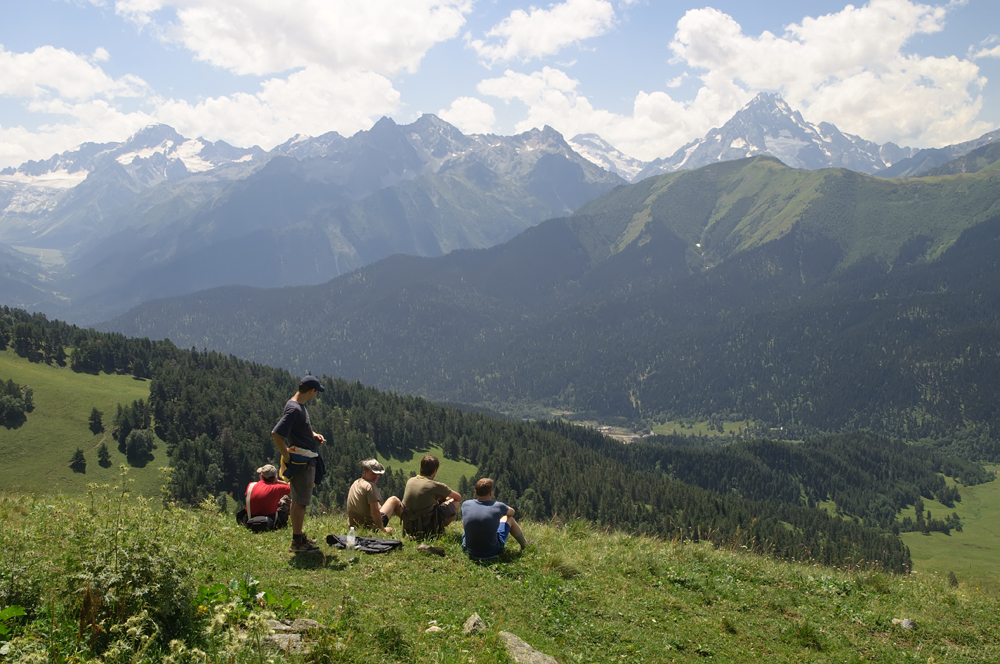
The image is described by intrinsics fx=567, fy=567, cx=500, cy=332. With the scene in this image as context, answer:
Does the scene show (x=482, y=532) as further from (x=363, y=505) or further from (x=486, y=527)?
(x=363, y=505)

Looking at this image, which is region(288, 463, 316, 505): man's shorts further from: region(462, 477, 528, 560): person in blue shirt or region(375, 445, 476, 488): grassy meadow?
region(375, 445, 476, 488): grassy meadow

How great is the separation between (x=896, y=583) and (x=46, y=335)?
135m

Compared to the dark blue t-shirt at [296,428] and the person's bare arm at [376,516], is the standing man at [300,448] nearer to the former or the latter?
the dark blue t-shirt at [296,428]

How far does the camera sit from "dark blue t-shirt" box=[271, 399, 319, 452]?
13914mm

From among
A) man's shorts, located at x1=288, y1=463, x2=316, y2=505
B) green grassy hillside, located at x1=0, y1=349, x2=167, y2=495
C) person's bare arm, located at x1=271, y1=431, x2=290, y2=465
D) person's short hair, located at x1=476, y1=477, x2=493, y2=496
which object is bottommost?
green grassy hillside, located at x1=0, y1=349, x2=167, y2=495

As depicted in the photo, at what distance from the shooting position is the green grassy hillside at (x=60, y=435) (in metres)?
68.4

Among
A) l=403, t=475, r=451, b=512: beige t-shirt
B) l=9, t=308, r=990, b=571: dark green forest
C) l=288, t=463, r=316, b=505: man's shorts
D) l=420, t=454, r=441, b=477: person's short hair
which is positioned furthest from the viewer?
l=9, t=308, r=990, b=571: dark green forest

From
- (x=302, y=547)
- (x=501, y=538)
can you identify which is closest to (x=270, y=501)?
(x=302, y=547)

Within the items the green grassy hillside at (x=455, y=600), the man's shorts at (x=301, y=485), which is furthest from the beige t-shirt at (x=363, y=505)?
the man's shorts at (x=301, y=485)

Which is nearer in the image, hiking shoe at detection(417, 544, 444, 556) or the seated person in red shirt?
hiking shoe at detection(417, 544, 444, 556)

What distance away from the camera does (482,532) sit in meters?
15.7

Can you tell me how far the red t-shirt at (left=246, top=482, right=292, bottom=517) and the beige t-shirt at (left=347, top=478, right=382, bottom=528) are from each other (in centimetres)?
214

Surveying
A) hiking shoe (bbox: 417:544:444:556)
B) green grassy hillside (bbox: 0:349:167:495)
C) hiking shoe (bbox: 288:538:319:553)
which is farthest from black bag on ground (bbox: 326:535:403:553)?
green grassy hillside (bbox: 0:349:167:495)

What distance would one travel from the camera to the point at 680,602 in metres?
14.4
